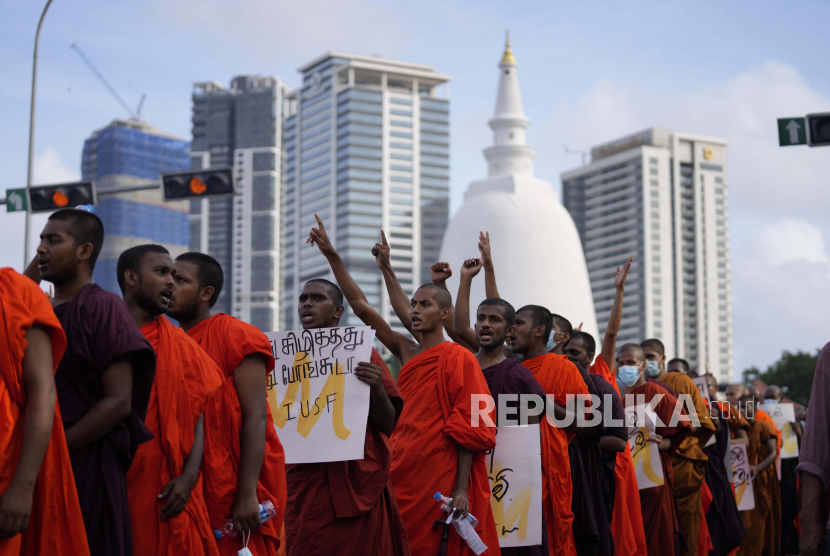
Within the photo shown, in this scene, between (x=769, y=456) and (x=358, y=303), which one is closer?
(x=358, y=303)

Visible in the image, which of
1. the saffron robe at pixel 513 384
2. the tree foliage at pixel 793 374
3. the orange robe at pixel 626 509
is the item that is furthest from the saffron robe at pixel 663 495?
the tree foliage at pixel 793 374

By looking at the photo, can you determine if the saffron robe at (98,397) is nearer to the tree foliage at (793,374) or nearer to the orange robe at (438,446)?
the orange robe at (438,446)

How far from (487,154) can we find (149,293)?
30378 millimetres

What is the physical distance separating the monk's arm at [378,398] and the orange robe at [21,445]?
201 cm

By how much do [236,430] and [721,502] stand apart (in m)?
6.73

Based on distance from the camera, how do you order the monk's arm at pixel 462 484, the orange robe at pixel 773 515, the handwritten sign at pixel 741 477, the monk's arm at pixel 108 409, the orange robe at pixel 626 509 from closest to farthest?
the monk's arm at pixel 108 409, the monk's arm at pixel 462 484, the orange robe at pixel 626 509, the handwritten sign at pixel 741 477, the orange robe at pixel 773 515

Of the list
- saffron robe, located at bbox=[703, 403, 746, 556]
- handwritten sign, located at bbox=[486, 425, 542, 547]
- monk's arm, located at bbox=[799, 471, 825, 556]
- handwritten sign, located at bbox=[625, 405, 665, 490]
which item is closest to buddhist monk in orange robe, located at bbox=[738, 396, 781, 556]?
saffron robe, located at bbox=[703, 403, 746, 556]

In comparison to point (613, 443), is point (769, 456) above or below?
below

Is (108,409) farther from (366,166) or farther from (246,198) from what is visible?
(246,198)

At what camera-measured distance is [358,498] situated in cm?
531

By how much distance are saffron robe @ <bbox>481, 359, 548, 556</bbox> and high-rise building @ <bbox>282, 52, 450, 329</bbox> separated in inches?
4091

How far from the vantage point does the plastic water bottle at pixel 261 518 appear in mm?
4516

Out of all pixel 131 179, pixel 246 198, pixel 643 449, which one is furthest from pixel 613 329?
pixel 246 198

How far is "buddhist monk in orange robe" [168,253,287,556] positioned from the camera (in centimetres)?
453
